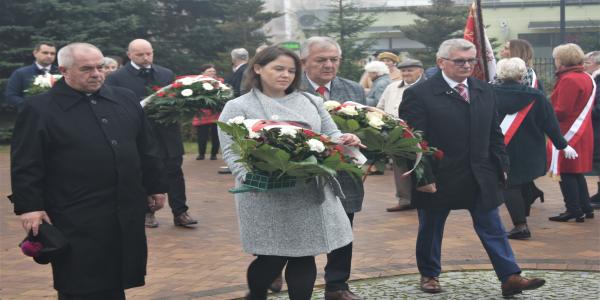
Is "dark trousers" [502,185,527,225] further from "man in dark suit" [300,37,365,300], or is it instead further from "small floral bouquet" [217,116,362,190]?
"small floral bouquet" [217,116,362,190]

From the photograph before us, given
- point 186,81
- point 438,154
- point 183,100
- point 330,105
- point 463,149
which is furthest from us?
point 186,81

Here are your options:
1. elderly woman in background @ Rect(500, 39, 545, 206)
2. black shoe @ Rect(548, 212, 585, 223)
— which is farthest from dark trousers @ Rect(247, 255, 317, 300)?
black shoe @ Rect(548, 212, 585, 223)

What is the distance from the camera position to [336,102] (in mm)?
6547

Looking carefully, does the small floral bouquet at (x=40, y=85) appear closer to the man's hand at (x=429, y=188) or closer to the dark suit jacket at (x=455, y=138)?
the dark suit jacket at (x=455, y=138)

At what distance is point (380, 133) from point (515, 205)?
3.53 metres

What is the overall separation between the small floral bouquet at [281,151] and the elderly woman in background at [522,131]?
Result: 418 centimetres

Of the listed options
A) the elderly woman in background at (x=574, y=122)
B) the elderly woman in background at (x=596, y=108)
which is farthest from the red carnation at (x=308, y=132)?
the elderly woman in background at (x=596, y=108)

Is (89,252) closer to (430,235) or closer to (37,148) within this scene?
(37,148)

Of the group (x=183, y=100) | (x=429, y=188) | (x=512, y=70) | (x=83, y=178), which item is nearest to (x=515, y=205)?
(x=512, y=70)

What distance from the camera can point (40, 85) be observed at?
10.9m

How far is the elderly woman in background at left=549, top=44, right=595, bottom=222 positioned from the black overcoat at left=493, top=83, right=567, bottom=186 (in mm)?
1023

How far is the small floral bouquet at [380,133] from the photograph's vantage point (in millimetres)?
6145

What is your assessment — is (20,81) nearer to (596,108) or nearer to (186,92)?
(186,92)

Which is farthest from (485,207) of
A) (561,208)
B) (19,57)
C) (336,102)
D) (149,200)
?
(19,57)
